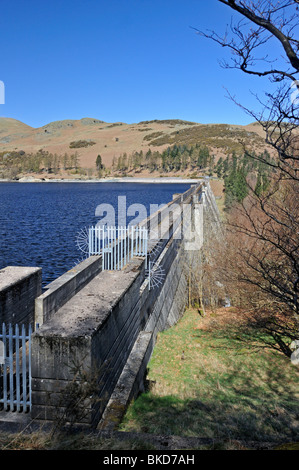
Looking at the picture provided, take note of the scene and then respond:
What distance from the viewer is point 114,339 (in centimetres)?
692

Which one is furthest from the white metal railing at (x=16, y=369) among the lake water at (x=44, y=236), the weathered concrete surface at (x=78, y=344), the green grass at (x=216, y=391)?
the lake water at (x=44, y=236)

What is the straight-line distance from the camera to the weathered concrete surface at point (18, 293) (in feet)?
27.7

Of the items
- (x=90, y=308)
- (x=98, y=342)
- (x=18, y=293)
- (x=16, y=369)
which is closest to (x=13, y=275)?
(x=18, y=293)

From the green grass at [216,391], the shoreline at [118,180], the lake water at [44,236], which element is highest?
the shoreline at [118,180]

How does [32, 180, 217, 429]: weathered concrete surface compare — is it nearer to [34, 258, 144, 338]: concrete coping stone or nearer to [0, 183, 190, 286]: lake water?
[34, 258, 144, 338]: concrete coping stone

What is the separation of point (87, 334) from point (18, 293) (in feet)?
14.5

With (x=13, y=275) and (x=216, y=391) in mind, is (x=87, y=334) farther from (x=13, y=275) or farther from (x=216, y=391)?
(x=216, y=391)

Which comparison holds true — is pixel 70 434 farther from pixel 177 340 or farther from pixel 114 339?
pixel 177 340

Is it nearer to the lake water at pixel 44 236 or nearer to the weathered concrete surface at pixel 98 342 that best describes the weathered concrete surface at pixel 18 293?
the weathered concrete surface at pixel 98 342

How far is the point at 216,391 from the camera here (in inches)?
424

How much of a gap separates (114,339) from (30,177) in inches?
5794

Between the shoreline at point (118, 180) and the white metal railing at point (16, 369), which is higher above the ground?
the shoreline at point (118, 180)

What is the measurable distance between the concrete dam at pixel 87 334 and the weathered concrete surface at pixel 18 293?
2 centimetres

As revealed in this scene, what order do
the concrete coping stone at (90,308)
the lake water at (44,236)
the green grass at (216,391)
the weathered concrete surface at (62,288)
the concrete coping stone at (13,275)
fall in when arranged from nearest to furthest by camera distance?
the concrete coping stone at (90,308) < the green grass at (216,391) < the concrete coping stone at (13,275) < the weathered concrete surface at (62,288) < the lake water at (44,236)
